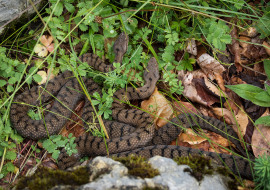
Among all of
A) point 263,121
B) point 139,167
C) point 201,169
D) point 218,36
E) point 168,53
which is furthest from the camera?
point 168,53

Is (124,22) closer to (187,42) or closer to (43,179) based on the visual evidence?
(187,42)

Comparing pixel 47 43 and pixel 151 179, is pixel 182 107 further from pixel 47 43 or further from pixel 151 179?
pixel 47 43

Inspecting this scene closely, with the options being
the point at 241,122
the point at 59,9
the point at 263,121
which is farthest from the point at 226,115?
the point at 59,9

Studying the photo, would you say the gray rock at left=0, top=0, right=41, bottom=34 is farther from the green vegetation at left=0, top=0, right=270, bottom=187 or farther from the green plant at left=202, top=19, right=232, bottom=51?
the green plant at left=202, top=19, right=232, bottom=51

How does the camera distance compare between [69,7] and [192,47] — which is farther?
[192,47]

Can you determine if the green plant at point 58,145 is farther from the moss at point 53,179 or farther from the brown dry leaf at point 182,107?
the brown dry leaf at point 182,107

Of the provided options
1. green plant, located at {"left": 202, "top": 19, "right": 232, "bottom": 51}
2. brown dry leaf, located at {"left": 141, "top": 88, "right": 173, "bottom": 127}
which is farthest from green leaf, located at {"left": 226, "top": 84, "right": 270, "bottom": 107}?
brown dry leaf, located at {"left": 141, "top": 88, "right": 173, "bottom": 127}

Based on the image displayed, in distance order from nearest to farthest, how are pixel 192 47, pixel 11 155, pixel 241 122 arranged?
pixel 11 155 < pixel 241 122 < pixel 192 47
